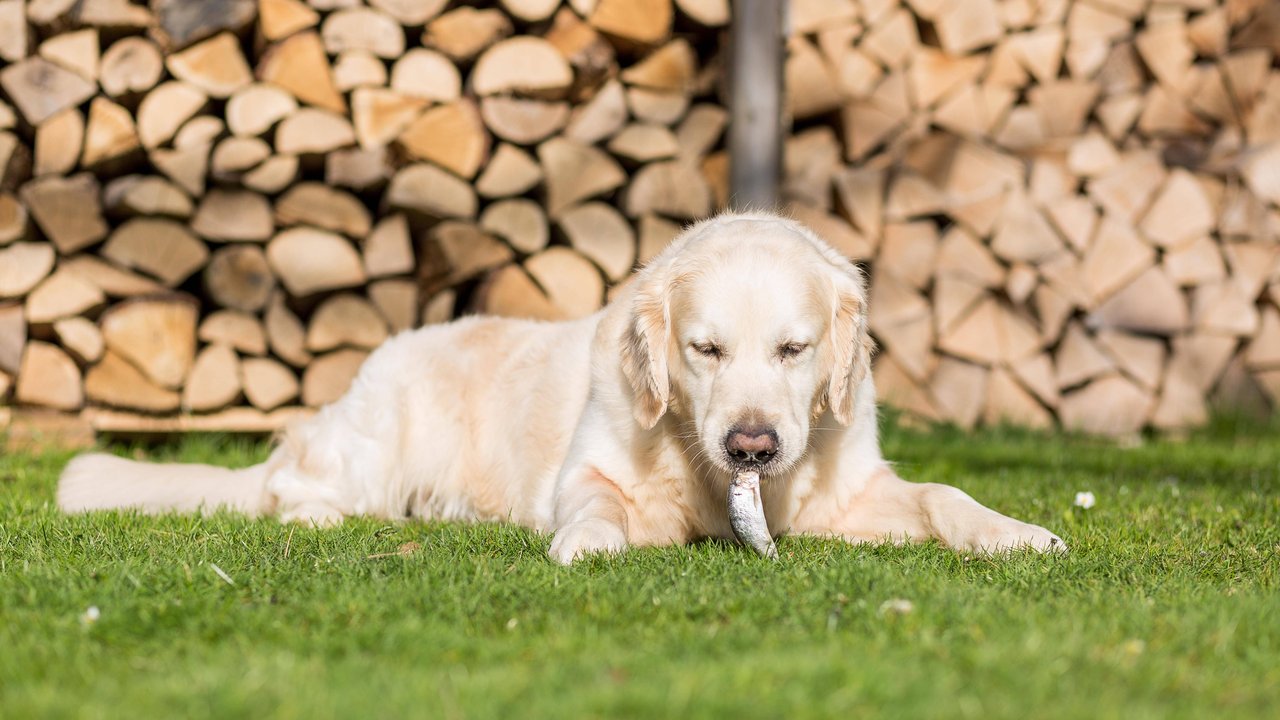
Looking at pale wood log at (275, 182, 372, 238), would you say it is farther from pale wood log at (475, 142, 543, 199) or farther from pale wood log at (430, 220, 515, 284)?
pale wood log at (475, 142, 543, 199)

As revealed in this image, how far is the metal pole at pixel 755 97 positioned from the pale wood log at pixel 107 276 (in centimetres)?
283

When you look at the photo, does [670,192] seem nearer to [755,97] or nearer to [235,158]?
[755,97]

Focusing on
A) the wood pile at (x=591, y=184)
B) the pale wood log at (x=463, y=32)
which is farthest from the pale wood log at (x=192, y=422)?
the pale wood log at (x=463, y=32)

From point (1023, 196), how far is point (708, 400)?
12.3 ft

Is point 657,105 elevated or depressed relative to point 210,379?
elevated

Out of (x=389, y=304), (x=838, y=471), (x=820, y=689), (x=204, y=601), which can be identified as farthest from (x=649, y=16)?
(x=820, y=689)

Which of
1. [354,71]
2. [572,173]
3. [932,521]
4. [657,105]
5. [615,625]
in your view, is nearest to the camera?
[615,625]

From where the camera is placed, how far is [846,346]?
324cm

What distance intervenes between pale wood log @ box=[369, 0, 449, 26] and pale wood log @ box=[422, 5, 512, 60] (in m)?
0.06

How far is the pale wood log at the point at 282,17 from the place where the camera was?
5348 millimetres

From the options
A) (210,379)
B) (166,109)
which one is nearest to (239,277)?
(210,379)

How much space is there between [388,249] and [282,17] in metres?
1.16

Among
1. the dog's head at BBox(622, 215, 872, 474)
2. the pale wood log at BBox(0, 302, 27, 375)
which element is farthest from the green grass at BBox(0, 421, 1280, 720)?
the pale wood log at BBox(0, 302, 27, 375)

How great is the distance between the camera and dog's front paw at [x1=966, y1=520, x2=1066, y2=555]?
294 centimetres
